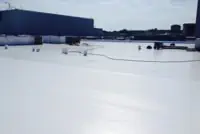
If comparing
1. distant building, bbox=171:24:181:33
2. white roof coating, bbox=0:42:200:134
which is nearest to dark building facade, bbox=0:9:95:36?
distant building, bbox=171:24:181:33

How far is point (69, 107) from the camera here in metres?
0.95

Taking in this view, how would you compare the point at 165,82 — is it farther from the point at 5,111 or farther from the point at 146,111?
the point at 5,111

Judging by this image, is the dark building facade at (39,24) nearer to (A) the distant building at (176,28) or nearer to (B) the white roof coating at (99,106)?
(A) the distant building at (176,28)

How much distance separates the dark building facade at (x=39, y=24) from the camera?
43.5ft

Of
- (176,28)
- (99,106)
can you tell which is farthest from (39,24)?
(99,106)

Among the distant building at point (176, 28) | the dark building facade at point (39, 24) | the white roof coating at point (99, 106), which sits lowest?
the white roof coating at point (99, 106)

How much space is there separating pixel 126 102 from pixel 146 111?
0.14m

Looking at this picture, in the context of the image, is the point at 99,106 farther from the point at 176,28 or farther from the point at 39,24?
the point at 39,24

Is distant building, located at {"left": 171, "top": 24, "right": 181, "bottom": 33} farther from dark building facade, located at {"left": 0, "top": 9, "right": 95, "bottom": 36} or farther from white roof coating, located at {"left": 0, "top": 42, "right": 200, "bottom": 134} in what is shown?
white roof coating, located at {"left": 0, "top": 42, "right": 200, "bottom": 134}

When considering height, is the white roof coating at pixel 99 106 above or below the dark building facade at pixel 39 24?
below

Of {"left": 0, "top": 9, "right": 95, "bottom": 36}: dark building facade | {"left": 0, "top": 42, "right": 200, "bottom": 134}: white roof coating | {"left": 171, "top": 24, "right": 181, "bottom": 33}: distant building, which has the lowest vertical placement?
{"left": 0, "top": 42, "right": 200, "bottom": 134}: white roof coating

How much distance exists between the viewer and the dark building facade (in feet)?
43.5

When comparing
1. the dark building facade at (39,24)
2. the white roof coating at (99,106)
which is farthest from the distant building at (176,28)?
the white roof coating at (99,106)

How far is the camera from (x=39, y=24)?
49.0 ft
